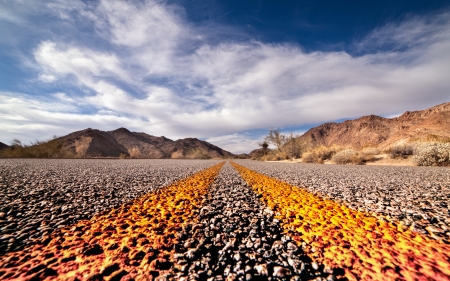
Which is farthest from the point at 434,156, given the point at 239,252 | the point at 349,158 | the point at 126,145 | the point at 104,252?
the point at 126,145

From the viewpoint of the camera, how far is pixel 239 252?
7.40ft

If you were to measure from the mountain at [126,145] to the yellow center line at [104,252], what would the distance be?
57210 mm

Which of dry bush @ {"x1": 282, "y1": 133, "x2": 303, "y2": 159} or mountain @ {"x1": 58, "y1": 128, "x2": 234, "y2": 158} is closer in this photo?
dry bush @ {"x1": 282, "y1": 133, "x2": 303, "y2": 159}

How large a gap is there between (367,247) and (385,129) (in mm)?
114530

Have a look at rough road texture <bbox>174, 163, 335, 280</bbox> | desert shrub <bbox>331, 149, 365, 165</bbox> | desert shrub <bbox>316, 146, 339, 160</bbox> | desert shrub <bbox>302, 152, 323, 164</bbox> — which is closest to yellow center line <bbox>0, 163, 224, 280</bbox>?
rough road texture <bbox>174, 163, 335, 280</bbox>

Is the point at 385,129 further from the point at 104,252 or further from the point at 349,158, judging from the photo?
the point at 104,252

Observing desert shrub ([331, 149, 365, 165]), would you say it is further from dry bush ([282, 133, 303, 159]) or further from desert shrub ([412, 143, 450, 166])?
dry bush ([282, 133, 303, 159])

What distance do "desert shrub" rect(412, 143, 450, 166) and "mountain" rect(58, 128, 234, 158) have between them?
208 feet

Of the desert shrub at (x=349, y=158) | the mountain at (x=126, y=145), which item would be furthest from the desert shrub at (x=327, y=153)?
the mountain at (x=126, y=145)

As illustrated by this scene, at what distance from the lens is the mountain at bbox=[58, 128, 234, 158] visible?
7219 centimetres

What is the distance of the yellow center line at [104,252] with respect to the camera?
180 centimetres

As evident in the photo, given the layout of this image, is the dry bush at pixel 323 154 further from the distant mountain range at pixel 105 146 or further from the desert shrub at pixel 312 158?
the distant mountain range at pixel 105 146

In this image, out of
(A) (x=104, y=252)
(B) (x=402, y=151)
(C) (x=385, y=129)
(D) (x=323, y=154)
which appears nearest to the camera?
(A) (x=104, y=252)

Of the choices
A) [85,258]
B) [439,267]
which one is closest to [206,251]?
[85,258]
